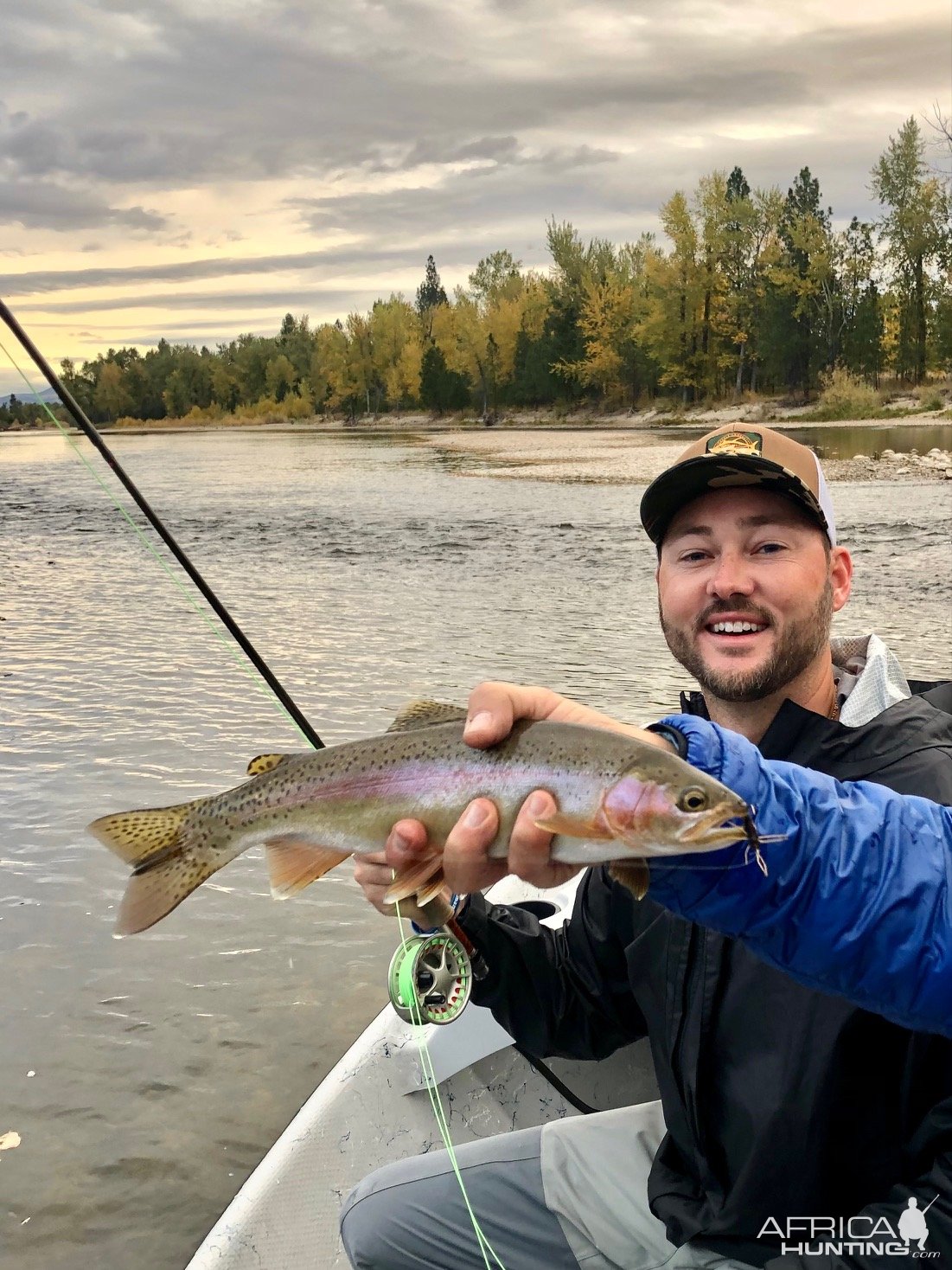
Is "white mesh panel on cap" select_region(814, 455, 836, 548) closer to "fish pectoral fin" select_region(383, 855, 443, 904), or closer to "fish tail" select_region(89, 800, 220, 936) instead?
"fish pectoral fin" select_region(383, 855, 443, 904)

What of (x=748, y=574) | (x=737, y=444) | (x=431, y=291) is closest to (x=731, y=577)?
(x=748, y=574)

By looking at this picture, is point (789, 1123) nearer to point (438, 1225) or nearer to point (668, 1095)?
point (668, 1095)

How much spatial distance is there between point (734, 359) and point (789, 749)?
66692 millimetres

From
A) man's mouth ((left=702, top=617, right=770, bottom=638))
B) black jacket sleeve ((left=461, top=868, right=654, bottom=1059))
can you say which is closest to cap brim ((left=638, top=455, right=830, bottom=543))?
man's mouth ((left=702, top=617, right=770, bottom=638))

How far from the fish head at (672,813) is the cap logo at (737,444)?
1.42m

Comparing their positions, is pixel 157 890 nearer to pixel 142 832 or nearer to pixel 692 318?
pixel 142 832

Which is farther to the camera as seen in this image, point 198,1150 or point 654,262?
point 654,262

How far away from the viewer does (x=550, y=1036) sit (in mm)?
3137

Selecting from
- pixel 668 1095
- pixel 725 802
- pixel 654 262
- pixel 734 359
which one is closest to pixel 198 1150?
pixel 668 1095

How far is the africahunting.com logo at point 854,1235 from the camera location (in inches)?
81.0

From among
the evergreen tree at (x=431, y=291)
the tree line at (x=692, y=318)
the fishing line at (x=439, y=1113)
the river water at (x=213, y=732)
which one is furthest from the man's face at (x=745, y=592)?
the evergreen tree at (x=431, y=291)

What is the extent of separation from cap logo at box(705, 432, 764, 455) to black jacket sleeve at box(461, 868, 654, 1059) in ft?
3.91

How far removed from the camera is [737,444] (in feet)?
10.5

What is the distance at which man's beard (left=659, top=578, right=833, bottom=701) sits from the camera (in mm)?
2975
